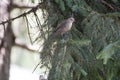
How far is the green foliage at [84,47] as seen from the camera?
1.75 metres

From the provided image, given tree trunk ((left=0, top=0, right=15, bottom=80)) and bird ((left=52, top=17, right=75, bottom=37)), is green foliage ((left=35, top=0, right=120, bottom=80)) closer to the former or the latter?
bird ((left=52, top=17, right=75, bottom=37))

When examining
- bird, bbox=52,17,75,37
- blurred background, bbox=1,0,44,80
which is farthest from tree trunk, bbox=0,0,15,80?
bird, bbox=52,17,75,37

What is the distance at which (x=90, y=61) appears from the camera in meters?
1.87

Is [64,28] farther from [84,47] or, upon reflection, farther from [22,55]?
[22,55]

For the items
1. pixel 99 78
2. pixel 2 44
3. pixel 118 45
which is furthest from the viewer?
pixel 2 44

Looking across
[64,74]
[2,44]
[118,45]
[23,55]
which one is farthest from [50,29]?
[23,55]

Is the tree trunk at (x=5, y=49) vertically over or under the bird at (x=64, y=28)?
under

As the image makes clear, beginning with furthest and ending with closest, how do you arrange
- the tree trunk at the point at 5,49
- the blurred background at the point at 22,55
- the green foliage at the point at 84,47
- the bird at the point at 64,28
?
the blurred background at the point at 22,55 < the tree trunk at the point at 5,49 < the bird at the point at 64,28 < the green foliage at the point at 84,47

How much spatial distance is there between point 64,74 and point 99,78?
14.4 inches

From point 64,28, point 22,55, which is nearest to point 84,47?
point 64,28

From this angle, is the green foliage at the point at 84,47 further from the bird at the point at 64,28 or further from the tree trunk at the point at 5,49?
the tree trunk at the point at 5,49

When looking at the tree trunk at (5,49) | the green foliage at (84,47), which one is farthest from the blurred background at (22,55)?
the green foliage at (84,47)

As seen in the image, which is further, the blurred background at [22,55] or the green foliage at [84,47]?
the blurred background at [22,55]

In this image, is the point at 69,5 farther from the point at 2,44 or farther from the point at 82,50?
the point at 2,44
